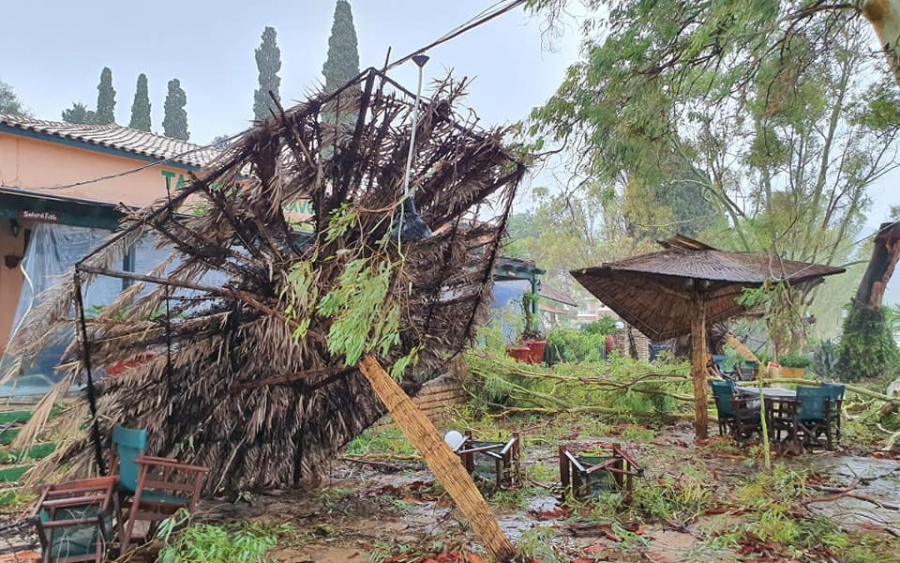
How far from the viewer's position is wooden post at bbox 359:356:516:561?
11.5 feet

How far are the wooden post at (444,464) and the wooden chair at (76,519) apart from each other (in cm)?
189

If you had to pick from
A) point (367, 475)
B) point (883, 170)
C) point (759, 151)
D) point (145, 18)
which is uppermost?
point (145, 18)

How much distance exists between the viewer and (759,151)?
8.97 metres

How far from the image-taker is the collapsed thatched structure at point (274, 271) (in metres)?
3.82

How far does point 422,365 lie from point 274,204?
2.43 metres

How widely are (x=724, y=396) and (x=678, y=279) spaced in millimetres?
1700

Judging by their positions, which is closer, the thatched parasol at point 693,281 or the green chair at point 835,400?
the green chair at point 835,400

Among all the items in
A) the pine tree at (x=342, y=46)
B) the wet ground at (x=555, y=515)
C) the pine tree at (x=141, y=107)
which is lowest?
the wet ground at (x=555, y=515)

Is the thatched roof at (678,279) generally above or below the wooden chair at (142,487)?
above

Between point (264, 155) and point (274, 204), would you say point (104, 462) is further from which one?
point (264, 155)

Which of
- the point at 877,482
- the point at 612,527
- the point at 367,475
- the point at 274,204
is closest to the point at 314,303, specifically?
the point at 274,204

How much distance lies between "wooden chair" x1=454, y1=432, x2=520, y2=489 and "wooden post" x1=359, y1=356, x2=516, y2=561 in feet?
5.50

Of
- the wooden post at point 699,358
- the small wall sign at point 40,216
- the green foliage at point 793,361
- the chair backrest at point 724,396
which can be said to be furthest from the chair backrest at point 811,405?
the small wall sign at point 40,216

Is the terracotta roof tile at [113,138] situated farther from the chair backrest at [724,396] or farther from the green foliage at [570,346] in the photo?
the green foliage at [570,346]
